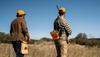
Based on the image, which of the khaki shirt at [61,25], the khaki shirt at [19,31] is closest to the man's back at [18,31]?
the khaki shirt at [19,31]

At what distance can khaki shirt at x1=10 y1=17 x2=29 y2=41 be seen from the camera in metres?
11.6

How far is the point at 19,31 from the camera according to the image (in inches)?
458

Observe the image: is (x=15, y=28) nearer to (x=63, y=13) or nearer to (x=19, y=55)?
(x=19, y=55)

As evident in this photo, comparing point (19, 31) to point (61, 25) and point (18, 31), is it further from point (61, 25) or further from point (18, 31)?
point (61, 25)

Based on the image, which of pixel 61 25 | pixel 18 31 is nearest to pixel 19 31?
pixel 18 31

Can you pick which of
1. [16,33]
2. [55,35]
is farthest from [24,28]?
[55,35]

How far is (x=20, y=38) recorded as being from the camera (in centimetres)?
1159

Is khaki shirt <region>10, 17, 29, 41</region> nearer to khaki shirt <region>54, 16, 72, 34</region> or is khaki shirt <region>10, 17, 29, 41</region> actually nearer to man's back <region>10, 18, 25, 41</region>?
man's back <region>10, 18, 25, 41</region>

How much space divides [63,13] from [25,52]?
6.49 feet

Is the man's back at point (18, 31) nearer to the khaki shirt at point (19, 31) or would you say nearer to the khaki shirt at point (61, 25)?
the khaki shirt at point (19, 31)

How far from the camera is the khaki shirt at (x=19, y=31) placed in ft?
38.0

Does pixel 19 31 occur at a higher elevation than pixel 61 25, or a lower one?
lower

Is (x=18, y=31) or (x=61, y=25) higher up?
(x=61, y=25)

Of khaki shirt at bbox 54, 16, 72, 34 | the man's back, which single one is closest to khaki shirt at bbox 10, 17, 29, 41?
the man's back
